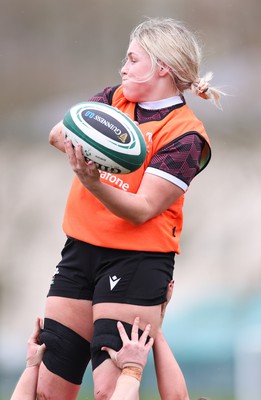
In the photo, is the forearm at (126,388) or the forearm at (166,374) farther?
the forearm at (166,374)

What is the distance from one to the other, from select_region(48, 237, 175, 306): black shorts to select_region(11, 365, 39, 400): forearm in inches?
10.5

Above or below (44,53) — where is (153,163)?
below

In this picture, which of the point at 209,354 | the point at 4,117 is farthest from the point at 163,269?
the point at 4,117

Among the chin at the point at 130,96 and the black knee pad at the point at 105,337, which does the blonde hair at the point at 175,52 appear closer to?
the chin at the point at 130,96

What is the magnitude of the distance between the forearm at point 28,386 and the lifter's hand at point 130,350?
0.34 m

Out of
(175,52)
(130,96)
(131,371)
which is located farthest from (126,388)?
(175,52)

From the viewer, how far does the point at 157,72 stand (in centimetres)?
276

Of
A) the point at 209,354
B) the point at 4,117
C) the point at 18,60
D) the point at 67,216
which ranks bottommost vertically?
the point at 209,354

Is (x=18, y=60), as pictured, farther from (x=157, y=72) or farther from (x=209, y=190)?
(x=157, y=72)

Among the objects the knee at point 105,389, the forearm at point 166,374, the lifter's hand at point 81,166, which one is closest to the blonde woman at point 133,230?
the knee at point 105,389

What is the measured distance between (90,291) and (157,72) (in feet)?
2.41

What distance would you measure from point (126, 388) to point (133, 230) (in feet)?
1.57

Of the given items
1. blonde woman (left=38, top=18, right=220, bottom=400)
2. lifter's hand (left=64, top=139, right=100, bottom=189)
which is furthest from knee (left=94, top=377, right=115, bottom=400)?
lifter's hand (left=64, top=139, right=100, bottom=189)

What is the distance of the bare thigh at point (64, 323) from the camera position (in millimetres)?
2727
